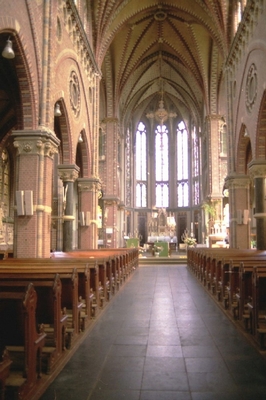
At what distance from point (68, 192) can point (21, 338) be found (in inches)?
564

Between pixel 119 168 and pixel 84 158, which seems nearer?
pixel 84 158

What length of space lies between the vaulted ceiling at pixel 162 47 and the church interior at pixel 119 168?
106mm

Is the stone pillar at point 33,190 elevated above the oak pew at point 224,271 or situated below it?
above

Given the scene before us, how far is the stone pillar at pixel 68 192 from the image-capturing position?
17.9 meters

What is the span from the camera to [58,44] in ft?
50.2

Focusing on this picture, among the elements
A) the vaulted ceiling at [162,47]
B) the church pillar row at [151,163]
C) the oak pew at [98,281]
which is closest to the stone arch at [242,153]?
the vaulted ceiling at [162,47]

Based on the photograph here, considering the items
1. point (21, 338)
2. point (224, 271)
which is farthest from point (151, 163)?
point (21, 338)

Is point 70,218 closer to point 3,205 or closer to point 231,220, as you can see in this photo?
point 3,205

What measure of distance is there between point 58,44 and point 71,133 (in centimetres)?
389

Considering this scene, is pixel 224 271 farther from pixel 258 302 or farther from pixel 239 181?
pixel 239 181

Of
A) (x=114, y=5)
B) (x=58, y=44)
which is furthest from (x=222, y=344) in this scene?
(x=114, y=5)

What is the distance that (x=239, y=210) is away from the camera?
65.4 ft

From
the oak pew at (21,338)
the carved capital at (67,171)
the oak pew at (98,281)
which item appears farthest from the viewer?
the carved capital at (67,171)

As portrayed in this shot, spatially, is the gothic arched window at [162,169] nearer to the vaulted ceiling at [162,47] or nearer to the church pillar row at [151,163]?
the church pillar row at [151,163]
